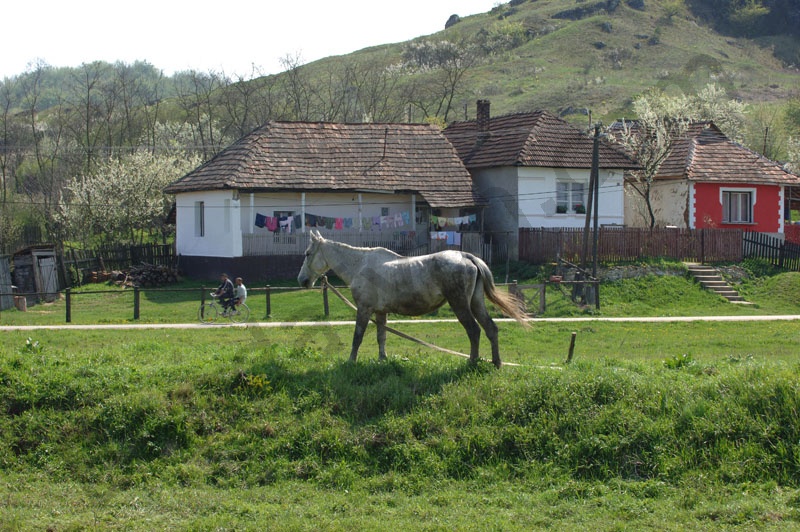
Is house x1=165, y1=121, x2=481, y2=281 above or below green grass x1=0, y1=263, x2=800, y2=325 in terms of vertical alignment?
above

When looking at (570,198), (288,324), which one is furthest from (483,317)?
(570,198)

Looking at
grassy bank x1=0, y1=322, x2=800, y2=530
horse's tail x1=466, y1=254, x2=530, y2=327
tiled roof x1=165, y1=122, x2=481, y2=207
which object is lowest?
grassy bank x1=0, y1=322, x2=800, y2=530

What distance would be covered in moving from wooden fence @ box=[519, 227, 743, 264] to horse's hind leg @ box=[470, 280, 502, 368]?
841 inches

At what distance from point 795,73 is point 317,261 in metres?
121

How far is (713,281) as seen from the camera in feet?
107

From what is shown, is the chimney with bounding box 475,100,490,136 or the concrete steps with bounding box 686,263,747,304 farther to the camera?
the chimney with bounding box 475,100,490,136

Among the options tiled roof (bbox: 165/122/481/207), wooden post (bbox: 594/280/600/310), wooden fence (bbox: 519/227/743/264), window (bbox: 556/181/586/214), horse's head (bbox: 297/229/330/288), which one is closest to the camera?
horse's head (bbox: 297/229/330/288)

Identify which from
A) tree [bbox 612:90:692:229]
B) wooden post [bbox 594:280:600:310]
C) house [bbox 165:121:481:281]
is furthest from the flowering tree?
wooden post [bbox 594:280:600:310]

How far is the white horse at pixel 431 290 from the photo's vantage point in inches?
523

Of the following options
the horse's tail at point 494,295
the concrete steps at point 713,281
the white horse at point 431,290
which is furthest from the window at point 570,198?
the horse's tail at point 494,295

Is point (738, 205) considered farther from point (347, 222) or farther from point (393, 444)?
point (393, 444)

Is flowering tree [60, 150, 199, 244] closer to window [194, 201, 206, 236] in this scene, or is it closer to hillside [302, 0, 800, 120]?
window [194, 201, 206, 236]

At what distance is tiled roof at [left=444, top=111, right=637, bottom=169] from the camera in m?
38.4

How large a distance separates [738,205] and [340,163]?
65.7 feet
